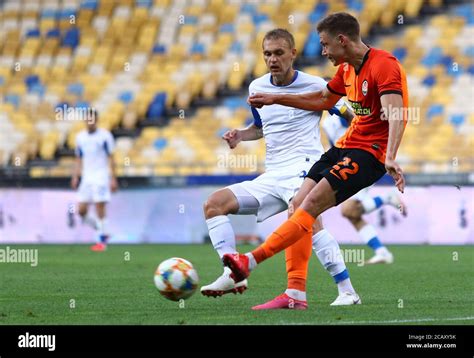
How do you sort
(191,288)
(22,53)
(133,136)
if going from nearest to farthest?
(191,288) < (133,136) < (22,53)

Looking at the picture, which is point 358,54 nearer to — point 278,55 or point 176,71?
point 278,55

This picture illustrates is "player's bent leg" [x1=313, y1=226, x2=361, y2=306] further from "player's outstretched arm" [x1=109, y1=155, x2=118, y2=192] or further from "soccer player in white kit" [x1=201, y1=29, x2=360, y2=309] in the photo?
"player's outstretched arm" [x1=109, y1=155, x2=118, y2=192]

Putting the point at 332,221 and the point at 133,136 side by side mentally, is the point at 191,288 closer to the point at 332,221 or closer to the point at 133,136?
the point at 332,221

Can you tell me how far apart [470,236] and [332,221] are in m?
2.29

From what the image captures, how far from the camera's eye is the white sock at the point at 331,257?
27.6ft

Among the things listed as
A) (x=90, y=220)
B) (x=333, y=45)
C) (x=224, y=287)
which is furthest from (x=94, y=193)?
(x=333, y=45)

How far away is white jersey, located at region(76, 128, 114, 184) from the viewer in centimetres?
1816

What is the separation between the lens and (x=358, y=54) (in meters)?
7.83

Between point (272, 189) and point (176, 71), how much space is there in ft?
52.6

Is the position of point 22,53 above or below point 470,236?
above

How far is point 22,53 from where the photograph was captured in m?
25.9

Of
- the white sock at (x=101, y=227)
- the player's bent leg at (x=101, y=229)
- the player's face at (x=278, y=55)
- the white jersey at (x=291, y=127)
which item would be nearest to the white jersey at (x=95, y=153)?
the player's bent leg at (x=101, y=229)
